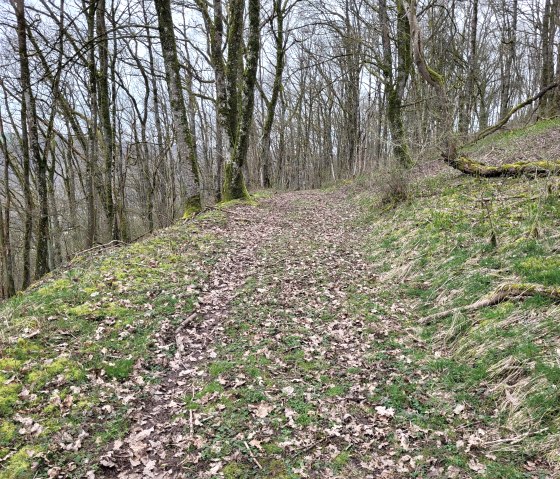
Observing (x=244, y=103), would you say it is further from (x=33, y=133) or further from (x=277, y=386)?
(x=277, y=386)

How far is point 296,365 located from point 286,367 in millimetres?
140

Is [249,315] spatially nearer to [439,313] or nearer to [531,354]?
[439,313]

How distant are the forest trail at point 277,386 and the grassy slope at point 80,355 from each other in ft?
1.03

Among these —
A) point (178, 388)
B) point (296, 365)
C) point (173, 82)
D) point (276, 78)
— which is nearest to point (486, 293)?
point (296, 365)

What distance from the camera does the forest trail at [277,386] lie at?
351 centimetres

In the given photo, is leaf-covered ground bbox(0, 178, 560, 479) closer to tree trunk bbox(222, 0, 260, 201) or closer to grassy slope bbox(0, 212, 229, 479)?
grassy slope bbox(0, 212, 229, 479)

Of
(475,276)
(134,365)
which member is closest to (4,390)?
(134,365)

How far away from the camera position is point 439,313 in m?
5.57

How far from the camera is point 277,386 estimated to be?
454 cm

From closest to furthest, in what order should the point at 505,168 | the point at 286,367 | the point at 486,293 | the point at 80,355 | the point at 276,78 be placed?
the point at 80,355
the point at 286,367
the point at 486,293
the point at 505,168
the point at 276,78

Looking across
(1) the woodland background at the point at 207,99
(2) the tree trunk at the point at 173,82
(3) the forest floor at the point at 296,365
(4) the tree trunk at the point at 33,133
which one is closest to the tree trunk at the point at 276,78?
(1) the woodland background at the point at 207,99

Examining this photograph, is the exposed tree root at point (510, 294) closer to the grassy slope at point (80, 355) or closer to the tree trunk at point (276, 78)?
the grassy slope at point (80, 355)

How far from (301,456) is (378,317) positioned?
2.93 meters

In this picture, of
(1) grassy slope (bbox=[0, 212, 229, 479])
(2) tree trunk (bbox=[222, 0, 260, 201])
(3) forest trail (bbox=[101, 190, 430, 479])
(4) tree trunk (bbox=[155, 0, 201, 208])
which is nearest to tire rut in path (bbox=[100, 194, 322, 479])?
(3) forest trail (bbox=[101, 190, 430, 479])
